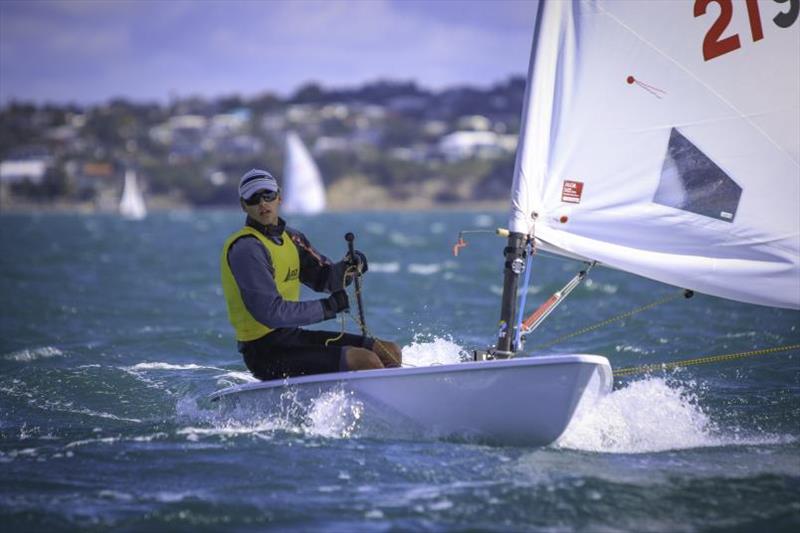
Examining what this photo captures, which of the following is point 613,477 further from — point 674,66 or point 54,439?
point 54,439

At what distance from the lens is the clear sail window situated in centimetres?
523

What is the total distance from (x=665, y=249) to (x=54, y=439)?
10.9 feet

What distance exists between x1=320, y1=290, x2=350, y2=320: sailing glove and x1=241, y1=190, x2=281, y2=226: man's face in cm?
51

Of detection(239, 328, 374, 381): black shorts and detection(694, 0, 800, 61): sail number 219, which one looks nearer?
detection(694, 0, 800, 61): sail number 219

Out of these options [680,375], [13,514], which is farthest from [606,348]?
[13,514]

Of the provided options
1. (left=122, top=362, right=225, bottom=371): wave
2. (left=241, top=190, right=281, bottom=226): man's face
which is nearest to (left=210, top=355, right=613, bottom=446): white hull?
(left=241, top=190, right=281, bottom=226): man's face

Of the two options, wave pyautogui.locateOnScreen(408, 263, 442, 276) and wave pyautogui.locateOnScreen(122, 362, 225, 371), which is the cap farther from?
wave pyautogui.locateOnScreen(408, 263, 442, 276)

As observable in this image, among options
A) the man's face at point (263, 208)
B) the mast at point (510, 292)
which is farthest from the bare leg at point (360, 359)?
the man's face at point (263, 208)

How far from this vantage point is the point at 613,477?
4.61 metres

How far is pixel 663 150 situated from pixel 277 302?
81.7 inches

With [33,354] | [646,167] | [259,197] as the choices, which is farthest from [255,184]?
[33,354]

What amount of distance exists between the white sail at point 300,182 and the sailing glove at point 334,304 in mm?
47246

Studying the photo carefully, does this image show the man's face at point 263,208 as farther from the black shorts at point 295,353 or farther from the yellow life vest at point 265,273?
the black shorts at point 295,353

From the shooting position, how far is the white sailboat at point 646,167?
5086 millimetres
